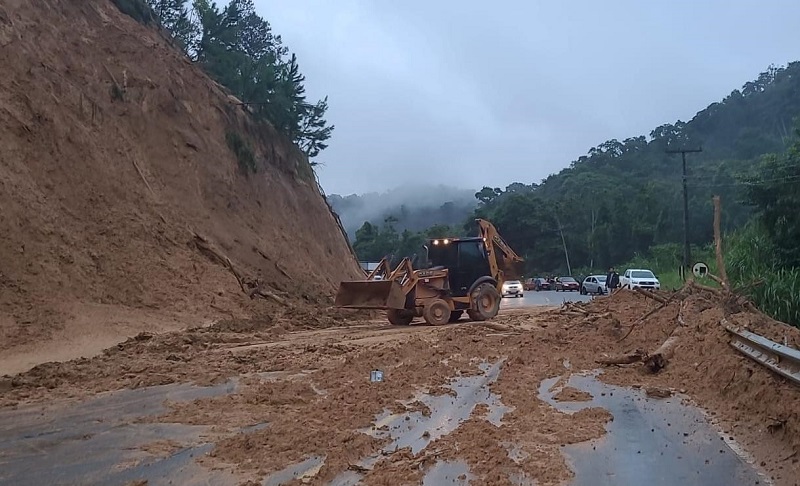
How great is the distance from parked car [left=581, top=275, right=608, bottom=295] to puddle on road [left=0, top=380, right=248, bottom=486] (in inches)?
1528

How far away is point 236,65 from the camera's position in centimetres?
3959

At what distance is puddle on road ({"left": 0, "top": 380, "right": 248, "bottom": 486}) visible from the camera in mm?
6680

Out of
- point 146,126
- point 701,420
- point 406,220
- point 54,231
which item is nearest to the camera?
point 701,420

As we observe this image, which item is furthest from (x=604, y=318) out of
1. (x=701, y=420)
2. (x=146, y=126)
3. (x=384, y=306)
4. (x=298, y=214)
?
(x=298, y=214)

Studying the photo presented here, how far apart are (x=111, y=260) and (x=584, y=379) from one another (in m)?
14.5

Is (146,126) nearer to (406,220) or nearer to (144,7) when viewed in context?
(144,7)

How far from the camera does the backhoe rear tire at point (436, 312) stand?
23172mm

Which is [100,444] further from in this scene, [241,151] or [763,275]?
[241,151]

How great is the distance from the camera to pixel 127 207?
23609 millimetres

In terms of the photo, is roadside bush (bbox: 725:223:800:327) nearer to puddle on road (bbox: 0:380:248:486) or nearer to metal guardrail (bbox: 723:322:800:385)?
metal guardrail (bbox: 723:322:800:385)

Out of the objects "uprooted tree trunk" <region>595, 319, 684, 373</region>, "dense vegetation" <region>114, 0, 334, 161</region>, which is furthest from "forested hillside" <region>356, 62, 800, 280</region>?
"uprooted tree trunk" <region>595, 319, 684, 373</region>

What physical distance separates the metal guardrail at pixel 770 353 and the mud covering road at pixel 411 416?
0.56 ft

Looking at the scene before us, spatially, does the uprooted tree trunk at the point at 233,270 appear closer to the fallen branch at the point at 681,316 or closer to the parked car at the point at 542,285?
the fallen branch at the point at 681,316

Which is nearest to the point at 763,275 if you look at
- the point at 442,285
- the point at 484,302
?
the point at 484,302
